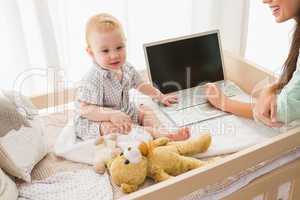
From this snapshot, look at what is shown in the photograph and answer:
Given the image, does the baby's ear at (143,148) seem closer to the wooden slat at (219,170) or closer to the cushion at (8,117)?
the wooden slat at (219,170)

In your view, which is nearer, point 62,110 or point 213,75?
point 62,110

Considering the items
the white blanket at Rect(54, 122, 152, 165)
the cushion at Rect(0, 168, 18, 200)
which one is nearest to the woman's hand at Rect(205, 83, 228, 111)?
the white blanket at Rect(54, 122, 152, 165)

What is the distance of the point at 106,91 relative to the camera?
1.23 metres

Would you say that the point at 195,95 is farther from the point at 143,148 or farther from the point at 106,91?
the point at 143,148

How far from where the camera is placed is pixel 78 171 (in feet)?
3.40

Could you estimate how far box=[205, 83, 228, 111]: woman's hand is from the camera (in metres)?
1.35

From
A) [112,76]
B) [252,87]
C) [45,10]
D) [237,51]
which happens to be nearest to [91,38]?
[112,76]

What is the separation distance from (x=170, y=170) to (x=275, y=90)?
0.47 metres

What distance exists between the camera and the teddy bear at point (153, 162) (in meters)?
0.95

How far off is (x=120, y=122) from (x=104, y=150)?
0.42 feet

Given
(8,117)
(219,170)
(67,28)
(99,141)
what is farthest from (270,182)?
(67,28)

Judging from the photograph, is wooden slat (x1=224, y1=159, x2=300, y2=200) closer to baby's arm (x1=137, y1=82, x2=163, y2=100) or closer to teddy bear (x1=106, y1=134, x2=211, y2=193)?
teddy bear (x1=106, y1=134, x2=211, y2=193)

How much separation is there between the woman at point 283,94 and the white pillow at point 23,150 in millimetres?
737

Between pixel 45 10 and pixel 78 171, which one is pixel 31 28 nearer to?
pixel 45 10
